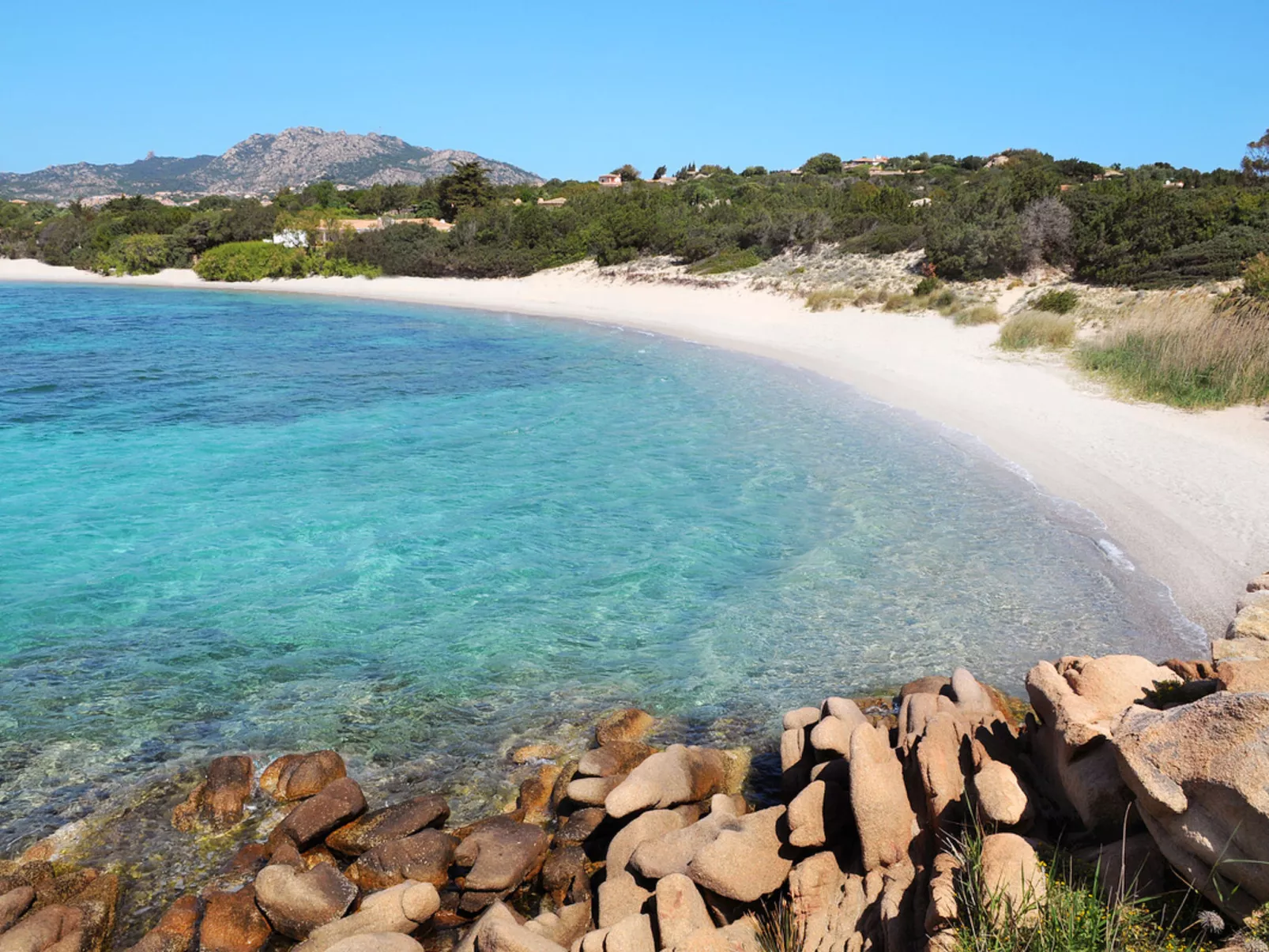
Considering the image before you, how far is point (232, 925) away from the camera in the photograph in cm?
437

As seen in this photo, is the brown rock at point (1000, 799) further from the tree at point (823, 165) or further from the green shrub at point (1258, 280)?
the tree at point (823, 165)

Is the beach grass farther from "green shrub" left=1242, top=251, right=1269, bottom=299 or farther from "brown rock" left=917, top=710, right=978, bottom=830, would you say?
"green shrub" left=1242, top=251, right=1269, bottom=299

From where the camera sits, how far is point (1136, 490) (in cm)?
1080

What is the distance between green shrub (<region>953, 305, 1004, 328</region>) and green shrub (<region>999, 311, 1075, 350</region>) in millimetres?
1820

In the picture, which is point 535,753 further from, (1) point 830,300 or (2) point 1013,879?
(1) point 830,300

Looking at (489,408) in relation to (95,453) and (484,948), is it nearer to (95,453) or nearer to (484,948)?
(95,453)

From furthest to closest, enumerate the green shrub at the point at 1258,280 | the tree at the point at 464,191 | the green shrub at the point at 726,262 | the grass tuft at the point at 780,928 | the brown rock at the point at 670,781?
the tree at the point at 464,191
the green shrub at the point at 726,262
the green shrub at the point at 1258,280
the brown rock at the point at 670,781
the grass tuft at the point at 780,928

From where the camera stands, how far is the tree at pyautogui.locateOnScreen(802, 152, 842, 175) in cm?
7025

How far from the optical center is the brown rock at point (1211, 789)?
283 cm

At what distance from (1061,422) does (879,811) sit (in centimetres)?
1188

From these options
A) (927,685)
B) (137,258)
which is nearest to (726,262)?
(927,685)

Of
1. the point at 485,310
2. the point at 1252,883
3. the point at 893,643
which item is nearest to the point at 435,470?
the point at 893,643

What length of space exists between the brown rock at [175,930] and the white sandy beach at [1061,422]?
8119 millimetres

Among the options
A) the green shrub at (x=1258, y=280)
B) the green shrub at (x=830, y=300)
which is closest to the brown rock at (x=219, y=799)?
the green shrub at (x=1258, y=280)
